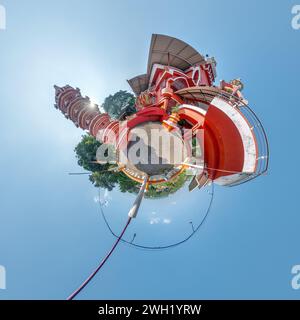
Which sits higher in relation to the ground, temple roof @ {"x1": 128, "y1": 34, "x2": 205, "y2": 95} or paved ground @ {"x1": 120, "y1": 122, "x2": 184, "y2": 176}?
temple roof @ {"x1": 128, "y1": 34, "x2": 205, "y2": 95}

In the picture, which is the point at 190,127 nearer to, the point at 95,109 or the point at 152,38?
the point at 152,38

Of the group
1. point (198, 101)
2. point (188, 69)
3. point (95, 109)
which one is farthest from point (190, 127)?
point (95, 109)

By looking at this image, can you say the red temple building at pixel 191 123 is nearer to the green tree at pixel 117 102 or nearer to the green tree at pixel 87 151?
the green tree at pixel 87 151

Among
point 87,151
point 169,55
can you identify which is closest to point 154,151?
point 169,55

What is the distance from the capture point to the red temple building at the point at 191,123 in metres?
11.9

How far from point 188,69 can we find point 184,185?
11.4m

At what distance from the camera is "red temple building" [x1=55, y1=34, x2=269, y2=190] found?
39.1ft

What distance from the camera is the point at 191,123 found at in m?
14.2

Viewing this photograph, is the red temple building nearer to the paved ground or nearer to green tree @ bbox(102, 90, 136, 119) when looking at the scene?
the paved ground

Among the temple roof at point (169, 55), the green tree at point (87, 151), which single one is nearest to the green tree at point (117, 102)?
the green tree at point (87, 151)

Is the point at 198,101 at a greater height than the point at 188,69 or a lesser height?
lesser

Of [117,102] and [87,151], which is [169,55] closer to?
[117,102]

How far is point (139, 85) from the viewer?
21.4 meters

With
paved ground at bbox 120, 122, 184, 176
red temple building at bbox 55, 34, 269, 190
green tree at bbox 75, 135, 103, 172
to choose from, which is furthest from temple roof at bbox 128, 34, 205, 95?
paved ground at bbox 120, 122, 184, 176
